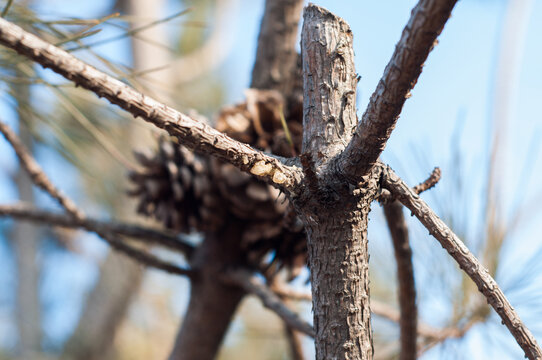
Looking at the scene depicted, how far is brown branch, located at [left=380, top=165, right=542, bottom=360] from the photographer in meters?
0.25

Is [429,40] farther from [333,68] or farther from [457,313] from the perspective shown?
[457,313]

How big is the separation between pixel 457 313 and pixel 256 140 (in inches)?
15.4

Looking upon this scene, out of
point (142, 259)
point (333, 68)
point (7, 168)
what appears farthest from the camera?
point (7, 168)

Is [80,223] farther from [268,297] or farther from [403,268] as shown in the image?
[403,268]

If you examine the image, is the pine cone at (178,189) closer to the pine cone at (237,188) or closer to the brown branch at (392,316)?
the pine cone at (237,188)

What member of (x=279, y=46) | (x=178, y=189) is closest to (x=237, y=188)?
(x=178, y=189)

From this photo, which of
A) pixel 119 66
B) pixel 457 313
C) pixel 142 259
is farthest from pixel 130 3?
pixel 457 313

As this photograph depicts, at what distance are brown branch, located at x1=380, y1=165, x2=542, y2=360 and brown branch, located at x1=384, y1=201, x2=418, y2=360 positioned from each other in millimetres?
76

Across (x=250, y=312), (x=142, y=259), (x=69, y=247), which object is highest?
(x=69, y=247)

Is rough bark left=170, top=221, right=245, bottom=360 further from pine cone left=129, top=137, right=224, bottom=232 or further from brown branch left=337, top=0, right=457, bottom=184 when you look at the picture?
brown branch left=337, top=0, right=457, bottom=184

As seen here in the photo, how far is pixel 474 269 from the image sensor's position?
0.84 feet

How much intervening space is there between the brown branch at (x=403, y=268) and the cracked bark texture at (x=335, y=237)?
0.08 metres

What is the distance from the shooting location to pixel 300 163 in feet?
0.93

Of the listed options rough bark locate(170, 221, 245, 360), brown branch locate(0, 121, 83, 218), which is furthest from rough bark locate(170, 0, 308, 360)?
brown branch locate(0, 121, 83, 218)
